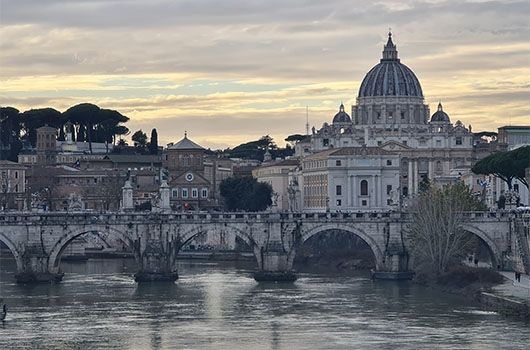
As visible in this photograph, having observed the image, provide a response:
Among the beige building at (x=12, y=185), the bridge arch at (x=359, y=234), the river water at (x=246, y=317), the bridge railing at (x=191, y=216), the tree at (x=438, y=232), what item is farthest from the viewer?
the beige building at (x=12, y=185)

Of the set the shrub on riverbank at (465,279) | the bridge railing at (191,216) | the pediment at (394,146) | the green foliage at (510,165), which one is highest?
the pediment at (394,146)

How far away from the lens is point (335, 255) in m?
108

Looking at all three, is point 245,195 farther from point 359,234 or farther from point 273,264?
point 273,264

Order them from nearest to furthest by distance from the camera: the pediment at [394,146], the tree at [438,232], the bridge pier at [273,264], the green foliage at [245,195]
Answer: the tree at [438,232] < the bridge pier at [273,264] < the green foliage at [245,195] < the pediment at [394,146]

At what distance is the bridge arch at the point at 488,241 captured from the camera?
90.7 metres

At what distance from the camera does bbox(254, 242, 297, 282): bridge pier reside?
302 ft

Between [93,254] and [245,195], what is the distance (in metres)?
28.5

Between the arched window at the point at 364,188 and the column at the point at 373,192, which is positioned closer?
the column at the point at 373,192

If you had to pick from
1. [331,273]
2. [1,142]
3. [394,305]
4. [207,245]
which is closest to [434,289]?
[394,305]

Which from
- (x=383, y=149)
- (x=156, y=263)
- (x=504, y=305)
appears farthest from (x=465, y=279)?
(x=383, y=149)

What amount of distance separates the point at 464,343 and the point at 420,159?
306 feet

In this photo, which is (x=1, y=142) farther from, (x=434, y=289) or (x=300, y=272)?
(x=434, y=289)

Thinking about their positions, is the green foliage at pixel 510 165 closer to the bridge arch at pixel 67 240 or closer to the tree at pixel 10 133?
the bridge arch at pixel 67 240

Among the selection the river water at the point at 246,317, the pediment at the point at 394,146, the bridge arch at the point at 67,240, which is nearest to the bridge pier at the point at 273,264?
the river water at the point at 246,317
